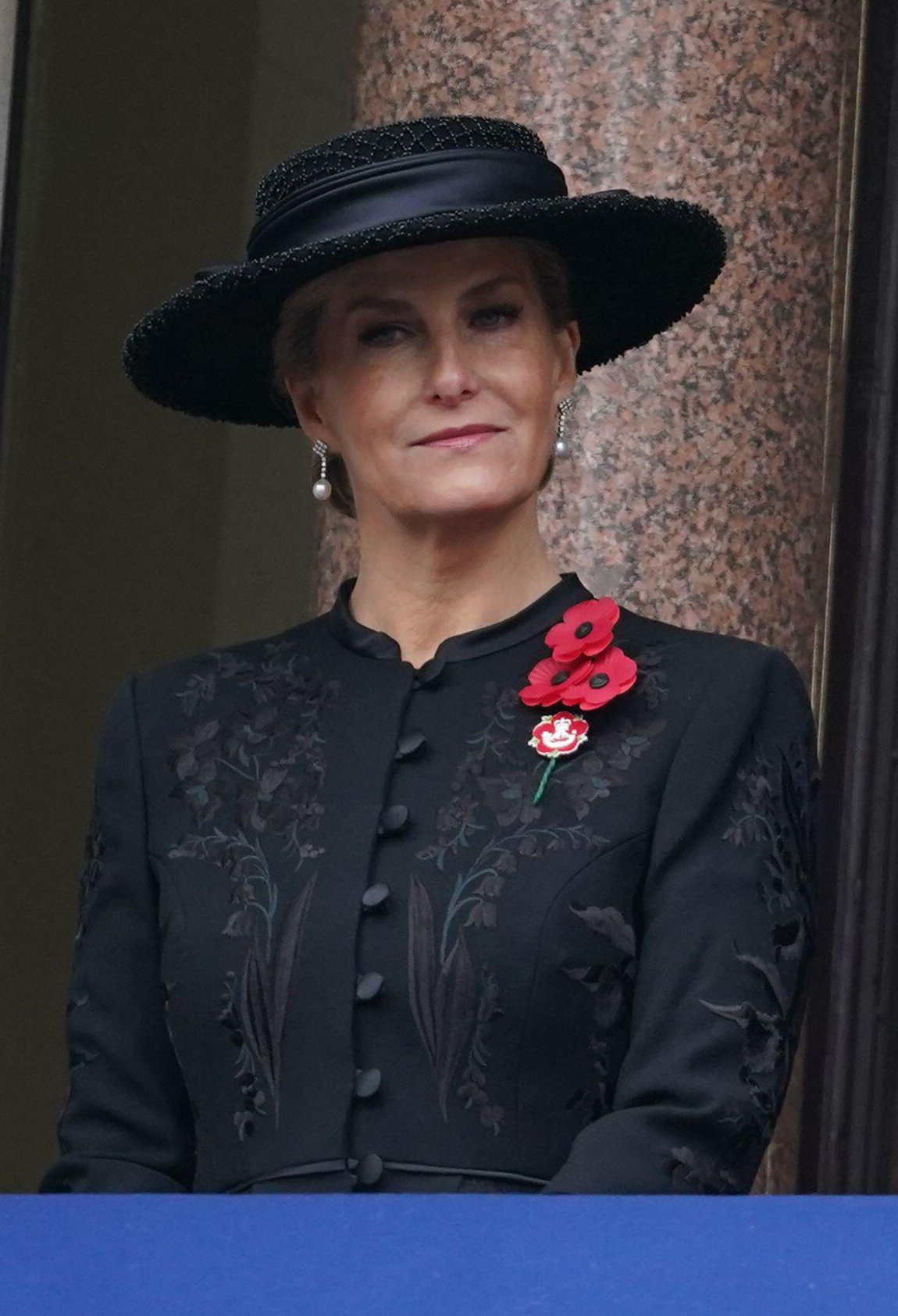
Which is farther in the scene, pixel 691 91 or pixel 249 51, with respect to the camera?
pixel 249 51

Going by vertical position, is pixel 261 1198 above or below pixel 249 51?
below

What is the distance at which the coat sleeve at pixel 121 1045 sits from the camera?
2953 mm

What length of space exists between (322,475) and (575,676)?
44 centimetres

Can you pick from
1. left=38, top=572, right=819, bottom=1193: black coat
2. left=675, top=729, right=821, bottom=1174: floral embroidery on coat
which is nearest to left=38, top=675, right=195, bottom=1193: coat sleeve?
left=38, top=572, right=819, bottom=1193: black coat

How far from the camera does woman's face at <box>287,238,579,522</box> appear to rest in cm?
302

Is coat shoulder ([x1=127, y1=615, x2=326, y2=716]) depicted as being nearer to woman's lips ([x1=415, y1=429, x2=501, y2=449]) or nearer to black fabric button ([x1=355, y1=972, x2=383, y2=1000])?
woman's lips ([x1=415, y1=429, x2=501, y2=449])

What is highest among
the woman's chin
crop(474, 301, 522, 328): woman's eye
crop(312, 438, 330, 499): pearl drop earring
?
crop(474, 301, 522, 328): woman's eye

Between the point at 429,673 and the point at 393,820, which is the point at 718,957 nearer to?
the point at 393,820

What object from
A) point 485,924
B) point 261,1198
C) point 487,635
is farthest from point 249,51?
point 261,1198

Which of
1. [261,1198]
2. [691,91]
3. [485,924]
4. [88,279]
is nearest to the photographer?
[261,1198]

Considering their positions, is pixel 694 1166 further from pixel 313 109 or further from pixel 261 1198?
pixel 313 109

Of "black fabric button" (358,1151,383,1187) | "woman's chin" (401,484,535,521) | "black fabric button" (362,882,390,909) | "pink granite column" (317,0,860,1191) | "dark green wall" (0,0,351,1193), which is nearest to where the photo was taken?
"black fabric button" (358,1151,383,1187)

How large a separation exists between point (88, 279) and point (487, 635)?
108 inches

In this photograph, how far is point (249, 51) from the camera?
19.8ft
